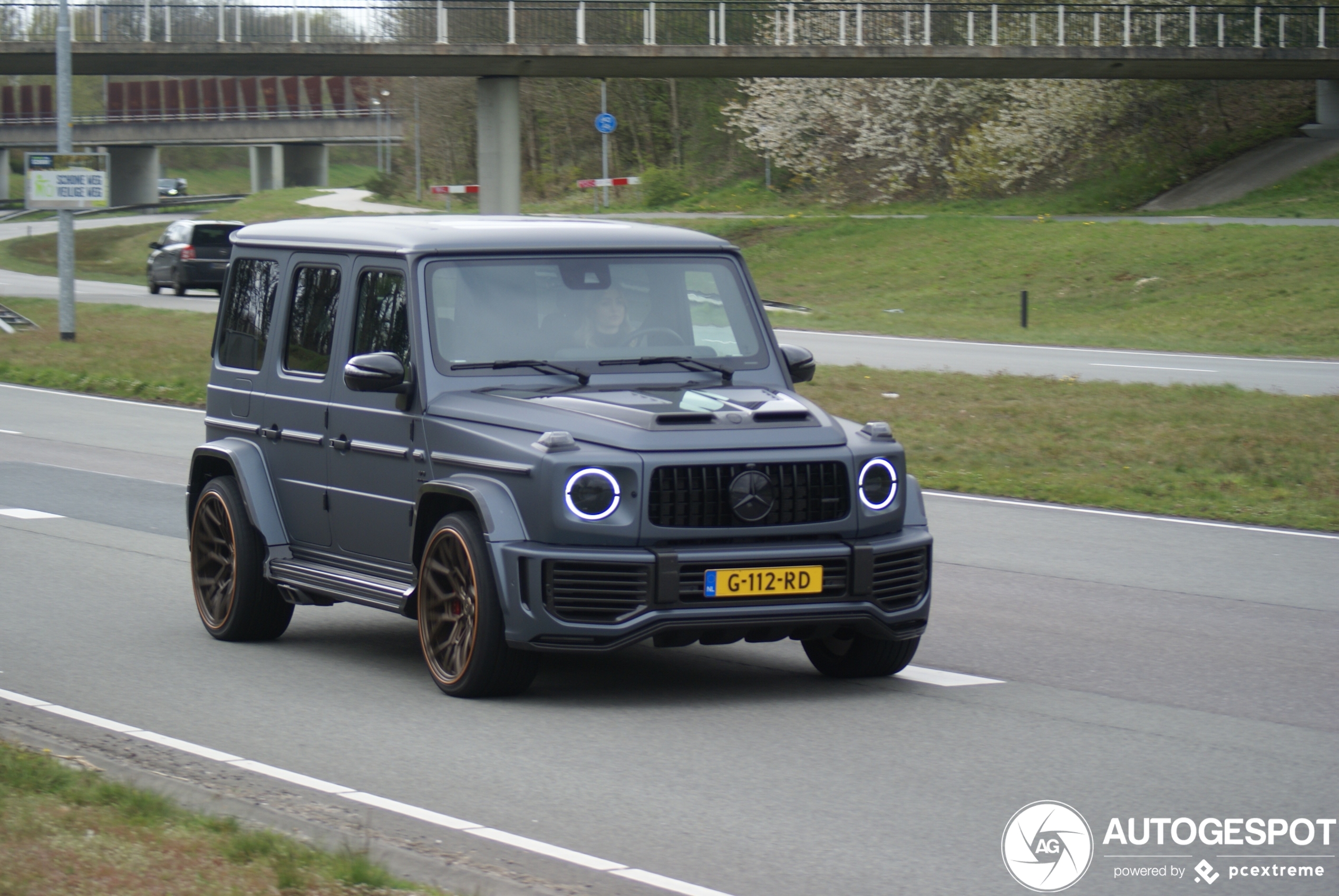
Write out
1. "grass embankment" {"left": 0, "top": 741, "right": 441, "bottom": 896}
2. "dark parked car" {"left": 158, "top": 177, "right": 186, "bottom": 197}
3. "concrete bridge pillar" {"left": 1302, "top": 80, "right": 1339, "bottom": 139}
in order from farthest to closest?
"dark parked car" {"left": 158, "top": 177, "right": 186, "bottom": 197}, "concrete bridge pillar" {"left": 1302, "top": 80, "right": 1339, "bottom": 139}, "grass embankment" {"left": 0, "top": 741, "right": 441, "bottom": 896}

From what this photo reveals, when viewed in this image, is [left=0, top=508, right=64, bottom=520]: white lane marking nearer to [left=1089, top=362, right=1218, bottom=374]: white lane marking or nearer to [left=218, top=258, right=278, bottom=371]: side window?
[left=218, top=258, right=278, bottom=371]: side window

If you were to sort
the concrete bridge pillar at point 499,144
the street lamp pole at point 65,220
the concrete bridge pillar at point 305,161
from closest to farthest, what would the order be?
the street lamp pole at point 65,220, the concrete bridge pillar at point 499,144, the concrete bridge pillar at point 305,161

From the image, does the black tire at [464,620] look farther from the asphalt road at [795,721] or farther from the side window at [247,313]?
the side window at [247,313]

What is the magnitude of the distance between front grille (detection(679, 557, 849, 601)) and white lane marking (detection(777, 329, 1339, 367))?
63.9ft

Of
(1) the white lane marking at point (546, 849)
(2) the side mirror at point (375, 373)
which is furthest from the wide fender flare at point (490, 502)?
(1) the white lane marking at point (546, 849)

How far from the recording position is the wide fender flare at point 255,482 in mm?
8477

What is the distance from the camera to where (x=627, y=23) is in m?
48.0

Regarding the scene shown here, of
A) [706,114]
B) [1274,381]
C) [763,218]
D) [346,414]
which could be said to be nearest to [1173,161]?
[763,218]

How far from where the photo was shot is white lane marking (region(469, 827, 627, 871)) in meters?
5.16

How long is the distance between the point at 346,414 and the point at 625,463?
70.4 inches

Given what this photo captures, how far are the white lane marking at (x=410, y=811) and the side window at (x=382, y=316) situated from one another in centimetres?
231

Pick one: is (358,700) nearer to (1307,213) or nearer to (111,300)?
(111,300)

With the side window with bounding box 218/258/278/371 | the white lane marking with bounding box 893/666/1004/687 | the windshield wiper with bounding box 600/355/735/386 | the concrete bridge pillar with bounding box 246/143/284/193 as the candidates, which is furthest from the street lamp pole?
the concrete bridge pillar with bounding box 246/143/284/193

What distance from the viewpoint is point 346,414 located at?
808cm
